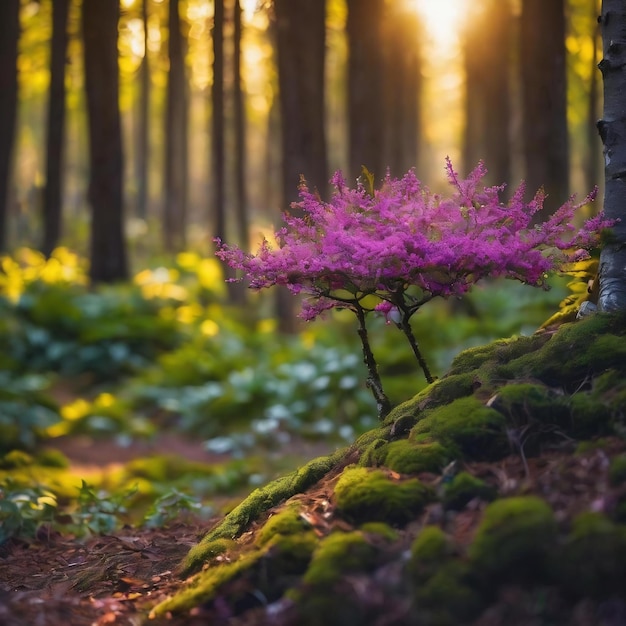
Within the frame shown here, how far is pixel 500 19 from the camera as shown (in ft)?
47.9

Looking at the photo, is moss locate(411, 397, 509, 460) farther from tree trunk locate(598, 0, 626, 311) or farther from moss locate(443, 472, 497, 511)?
tree trunk locate(598, 0, 626, 311)

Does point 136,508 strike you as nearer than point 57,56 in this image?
Yes

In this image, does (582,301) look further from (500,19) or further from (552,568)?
(500,19)

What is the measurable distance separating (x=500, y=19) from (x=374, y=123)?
10.6 feet

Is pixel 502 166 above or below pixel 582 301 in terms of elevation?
above

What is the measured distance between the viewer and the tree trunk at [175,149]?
1702 centimetres

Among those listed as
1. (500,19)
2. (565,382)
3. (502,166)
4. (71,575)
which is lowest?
(71,575)

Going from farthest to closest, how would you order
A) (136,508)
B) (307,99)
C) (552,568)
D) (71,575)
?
(307,99)
(136,508)
(71,575)
(552,568)

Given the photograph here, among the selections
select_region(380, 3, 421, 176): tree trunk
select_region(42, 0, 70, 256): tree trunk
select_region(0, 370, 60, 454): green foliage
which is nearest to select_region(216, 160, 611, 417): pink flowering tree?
select_region(0, 370, 60, 454): green foliage

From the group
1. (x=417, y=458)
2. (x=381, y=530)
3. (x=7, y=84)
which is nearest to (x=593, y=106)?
(x=7, y=84)

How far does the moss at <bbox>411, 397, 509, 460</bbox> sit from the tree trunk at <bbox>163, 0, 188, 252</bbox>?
46.9 ft

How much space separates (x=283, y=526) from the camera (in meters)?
3.66

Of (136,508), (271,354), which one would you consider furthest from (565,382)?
(271,354)

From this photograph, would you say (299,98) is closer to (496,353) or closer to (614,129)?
(614,129)
